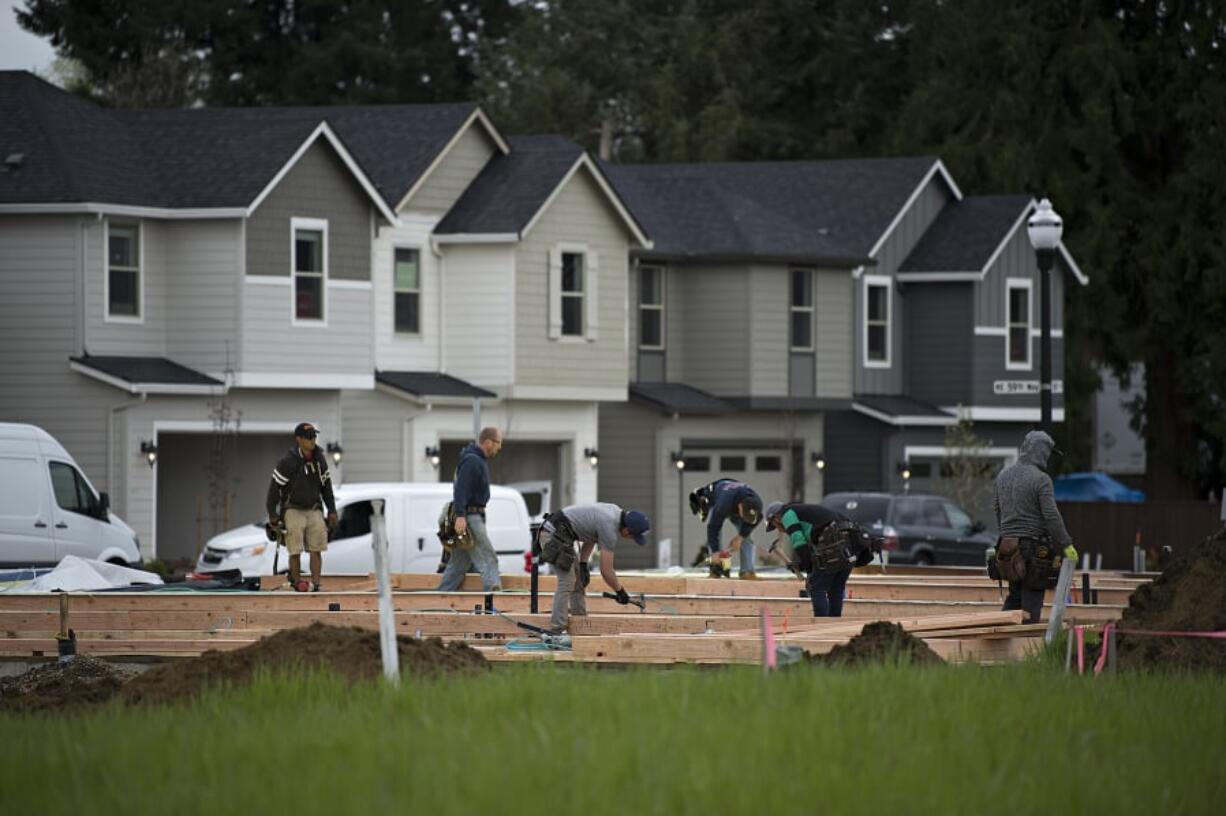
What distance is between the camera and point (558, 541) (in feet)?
70.6

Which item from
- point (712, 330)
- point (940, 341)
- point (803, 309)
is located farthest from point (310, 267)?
point (940, 341)

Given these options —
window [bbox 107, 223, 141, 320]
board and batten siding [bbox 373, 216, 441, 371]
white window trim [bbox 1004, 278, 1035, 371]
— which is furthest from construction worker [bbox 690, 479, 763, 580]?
white window trim [bbox 1004, 278, 1035, 371]

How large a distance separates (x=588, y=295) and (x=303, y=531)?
19300 mm

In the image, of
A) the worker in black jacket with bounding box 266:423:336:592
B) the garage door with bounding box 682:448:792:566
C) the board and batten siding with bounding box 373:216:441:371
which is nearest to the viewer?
the worker in black jacket with bounding box 266:423:336:592

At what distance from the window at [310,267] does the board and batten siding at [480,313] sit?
162 inches

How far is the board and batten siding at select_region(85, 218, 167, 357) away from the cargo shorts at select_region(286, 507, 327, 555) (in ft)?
42.3

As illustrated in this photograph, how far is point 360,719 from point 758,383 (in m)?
35.9

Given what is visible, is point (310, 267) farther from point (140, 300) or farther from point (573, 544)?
point (573, 544)

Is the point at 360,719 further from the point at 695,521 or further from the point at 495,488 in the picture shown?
the point at 695,521

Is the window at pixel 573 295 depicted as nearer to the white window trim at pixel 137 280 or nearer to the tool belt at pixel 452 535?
the white window trim at pixel 137 280

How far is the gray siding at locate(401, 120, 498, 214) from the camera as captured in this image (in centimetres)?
4306

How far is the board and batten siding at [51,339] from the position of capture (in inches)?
1463

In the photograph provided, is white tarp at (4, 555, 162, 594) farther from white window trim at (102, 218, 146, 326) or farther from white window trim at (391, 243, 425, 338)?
white window trim at (391, 243, 425, 338)

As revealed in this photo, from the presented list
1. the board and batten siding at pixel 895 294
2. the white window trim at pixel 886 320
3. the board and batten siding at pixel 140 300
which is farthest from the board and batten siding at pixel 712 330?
the board and batten siding at pixel 140 300
